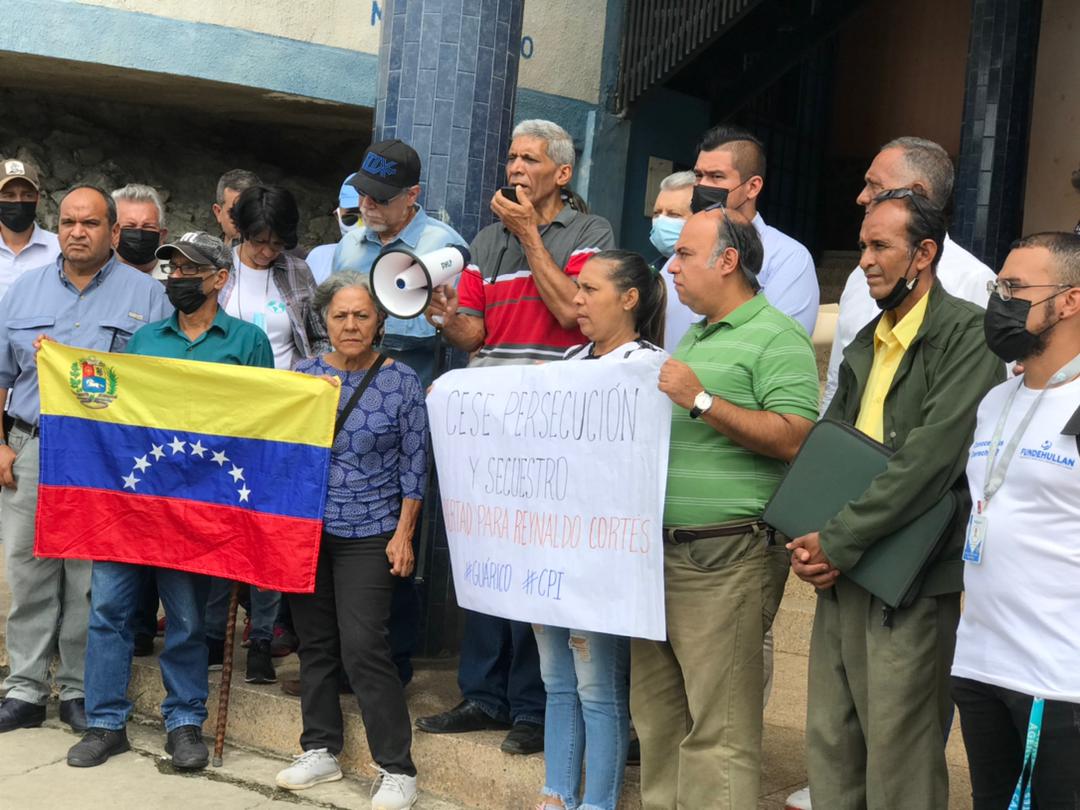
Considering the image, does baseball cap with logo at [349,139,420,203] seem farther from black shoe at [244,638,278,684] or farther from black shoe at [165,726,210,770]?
black shoe at [165,726,210,770]

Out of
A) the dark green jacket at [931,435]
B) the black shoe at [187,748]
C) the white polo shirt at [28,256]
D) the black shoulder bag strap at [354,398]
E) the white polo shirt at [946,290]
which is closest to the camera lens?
the dark green jacket at [931,435]

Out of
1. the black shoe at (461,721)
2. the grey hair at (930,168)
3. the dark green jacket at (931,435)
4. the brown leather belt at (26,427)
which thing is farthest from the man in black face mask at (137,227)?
the dark green jacket at (931,435)

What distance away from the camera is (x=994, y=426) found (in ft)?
11.4

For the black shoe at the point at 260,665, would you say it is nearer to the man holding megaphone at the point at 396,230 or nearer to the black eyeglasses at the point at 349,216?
the man holding megaphone at the point at 396,230

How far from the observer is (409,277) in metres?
5.00

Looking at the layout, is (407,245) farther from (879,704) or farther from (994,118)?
(994,118)

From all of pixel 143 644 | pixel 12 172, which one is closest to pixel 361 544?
pixel 143 644

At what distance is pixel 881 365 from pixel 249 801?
2.79m

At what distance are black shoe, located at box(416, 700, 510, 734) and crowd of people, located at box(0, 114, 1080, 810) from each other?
0.01 metres

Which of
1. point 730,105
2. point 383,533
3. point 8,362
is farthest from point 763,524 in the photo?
point 730,105

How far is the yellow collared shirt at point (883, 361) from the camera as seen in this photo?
3.88 meters

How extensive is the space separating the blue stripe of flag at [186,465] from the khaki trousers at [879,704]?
2093mm

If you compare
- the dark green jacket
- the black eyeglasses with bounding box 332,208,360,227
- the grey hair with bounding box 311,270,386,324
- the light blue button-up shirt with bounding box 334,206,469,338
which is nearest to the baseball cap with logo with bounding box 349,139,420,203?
the light blue button-up shirt with bounding box 334,206,469,338

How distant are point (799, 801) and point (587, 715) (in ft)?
2.33
